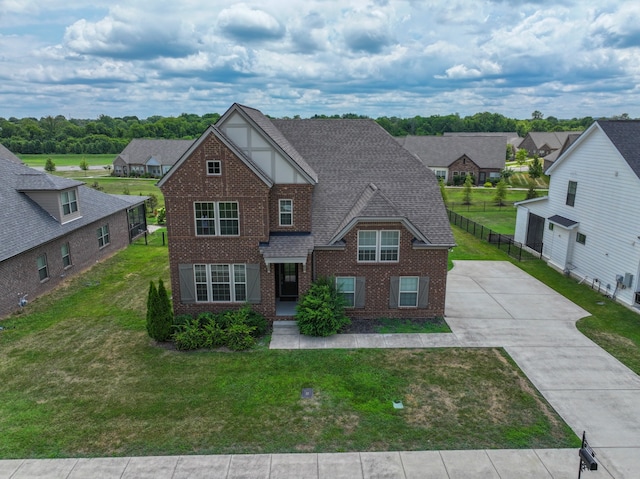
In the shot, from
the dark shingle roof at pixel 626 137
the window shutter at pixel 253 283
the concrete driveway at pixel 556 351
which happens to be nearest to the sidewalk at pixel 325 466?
the concrete driveway at pixel 556 351

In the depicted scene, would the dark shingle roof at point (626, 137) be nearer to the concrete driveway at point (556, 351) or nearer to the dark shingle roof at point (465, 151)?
the concrete driveway at point (556, 351)

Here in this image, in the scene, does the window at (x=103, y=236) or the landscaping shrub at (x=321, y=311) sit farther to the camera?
the window at (x=103, y=236)

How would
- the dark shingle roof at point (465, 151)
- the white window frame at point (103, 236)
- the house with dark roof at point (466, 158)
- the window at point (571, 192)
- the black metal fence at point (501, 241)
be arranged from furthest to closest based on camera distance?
the dark shingle roof at point (465, 151) < the house with dark roof at point (466, 158) < the black metal fence at point (501, 241) < the white window frame at point (103, 236) < the window at point (571, 192)

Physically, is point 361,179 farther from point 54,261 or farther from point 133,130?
point 133,130

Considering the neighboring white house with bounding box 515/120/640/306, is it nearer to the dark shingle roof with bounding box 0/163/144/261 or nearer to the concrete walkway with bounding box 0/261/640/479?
the concrete walkway with bounding box 0/261/640/479

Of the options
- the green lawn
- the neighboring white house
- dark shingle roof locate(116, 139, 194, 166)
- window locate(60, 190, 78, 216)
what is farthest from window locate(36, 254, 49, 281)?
the green lawn

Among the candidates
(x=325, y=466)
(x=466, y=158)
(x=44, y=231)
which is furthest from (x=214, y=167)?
(x=466, y=158)

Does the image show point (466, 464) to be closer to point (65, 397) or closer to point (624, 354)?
point (624, 354)
